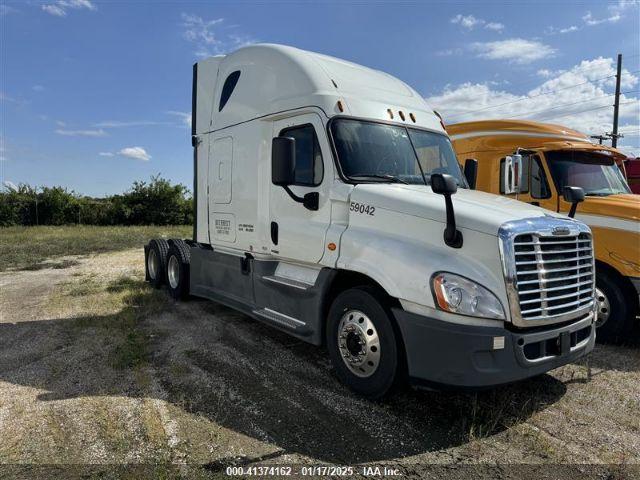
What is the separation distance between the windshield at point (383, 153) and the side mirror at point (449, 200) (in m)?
0.98

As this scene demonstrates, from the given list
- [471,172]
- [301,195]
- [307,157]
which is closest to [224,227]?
[301,195]

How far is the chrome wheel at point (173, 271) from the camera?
8.23 m

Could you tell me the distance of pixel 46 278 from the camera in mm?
10555

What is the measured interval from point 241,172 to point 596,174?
17.3 ft

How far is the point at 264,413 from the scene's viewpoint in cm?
393

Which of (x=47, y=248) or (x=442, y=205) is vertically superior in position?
(x=442, y=205)

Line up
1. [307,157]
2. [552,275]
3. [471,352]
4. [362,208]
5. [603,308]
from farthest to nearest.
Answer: [603,308]
[307,157]
[362,208]
[552,275]
[471,352]

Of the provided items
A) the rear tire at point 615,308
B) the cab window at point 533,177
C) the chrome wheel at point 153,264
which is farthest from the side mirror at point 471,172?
the chrome wheel at point 153,264

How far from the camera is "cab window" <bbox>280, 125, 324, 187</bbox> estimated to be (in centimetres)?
475

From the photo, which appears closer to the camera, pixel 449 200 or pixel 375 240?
pixel 449 200

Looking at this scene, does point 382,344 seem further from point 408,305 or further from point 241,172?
point 241,172

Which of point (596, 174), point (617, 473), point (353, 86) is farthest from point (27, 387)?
point (596, 174)

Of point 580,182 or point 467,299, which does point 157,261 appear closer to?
point 467,299

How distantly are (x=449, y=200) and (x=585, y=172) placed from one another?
→ 4459 mm
